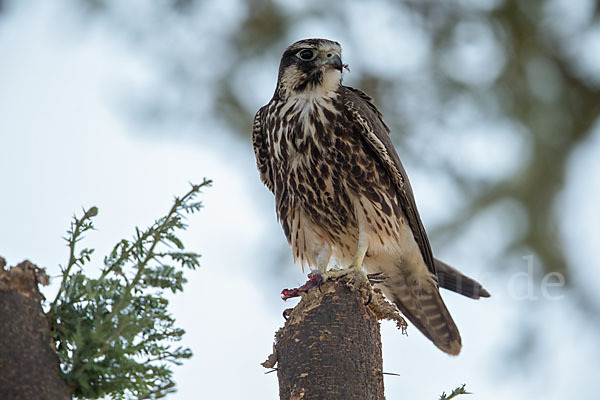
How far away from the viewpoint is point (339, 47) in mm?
3938

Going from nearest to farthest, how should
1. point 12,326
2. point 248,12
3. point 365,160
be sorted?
point 12,326 → point 365,160 → point 248,12

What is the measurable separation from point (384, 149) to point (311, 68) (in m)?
0.54

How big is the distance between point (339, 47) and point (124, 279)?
7.98ft

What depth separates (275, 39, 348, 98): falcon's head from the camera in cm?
387

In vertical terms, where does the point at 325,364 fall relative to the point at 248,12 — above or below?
below

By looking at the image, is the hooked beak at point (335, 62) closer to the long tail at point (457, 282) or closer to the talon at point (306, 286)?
the long tail at point (457, 282)

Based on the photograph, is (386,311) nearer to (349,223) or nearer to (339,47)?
(349,223)

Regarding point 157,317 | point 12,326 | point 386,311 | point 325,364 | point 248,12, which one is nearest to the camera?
point 12,326

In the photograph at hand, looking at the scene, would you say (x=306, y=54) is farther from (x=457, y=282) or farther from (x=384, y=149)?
(x=457, y=282)

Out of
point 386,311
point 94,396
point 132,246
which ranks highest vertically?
point 386,311

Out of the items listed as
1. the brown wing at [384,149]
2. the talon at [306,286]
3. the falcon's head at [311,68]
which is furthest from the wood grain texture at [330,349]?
the falcon's head at [311,68]

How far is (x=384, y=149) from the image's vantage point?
3746 millimetres

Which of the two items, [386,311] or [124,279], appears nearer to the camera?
[124,279]

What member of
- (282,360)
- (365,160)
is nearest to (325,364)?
(282,360)
